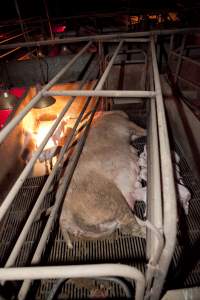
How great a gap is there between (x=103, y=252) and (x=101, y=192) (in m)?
0.77

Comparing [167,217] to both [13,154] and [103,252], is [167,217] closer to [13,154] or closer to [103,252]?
[103,252]

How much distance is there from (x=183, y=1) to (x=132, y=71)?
9.13m

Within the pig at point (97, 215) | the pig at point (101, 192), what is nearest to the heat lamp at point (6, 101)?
the pig at point (101, 192)

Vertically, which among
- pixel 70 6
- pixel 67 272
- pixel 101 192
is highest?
pixel 70 6

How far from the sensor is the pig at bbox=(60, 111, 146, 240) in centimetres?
262

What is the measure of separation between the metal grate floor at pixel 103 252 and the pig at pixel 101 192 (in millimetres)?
256

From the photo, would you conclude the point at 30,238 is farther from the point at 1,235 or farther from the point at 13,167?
the point at 13,167

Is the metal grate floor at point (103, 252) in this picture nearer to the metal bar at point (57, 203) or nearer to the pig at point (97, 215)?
the pig at point (97, 215)

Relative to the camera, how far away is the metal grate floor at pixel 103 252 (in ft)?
7.96

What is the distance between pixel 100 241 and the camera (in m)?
2.84

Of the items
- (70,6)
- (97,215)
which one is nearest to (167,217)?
(97,215)

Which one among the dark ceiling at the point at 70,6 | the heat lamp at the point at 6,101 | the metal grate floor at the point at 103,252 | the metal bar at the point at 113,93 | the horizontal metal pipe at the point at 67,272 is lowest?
the metal grate floor at the point at 103,252

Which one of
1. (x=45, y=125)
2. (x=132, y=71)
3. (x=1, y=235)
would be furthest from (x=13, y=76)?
(x=1, y=235)

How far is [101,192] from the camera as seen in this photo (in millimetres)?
2746
